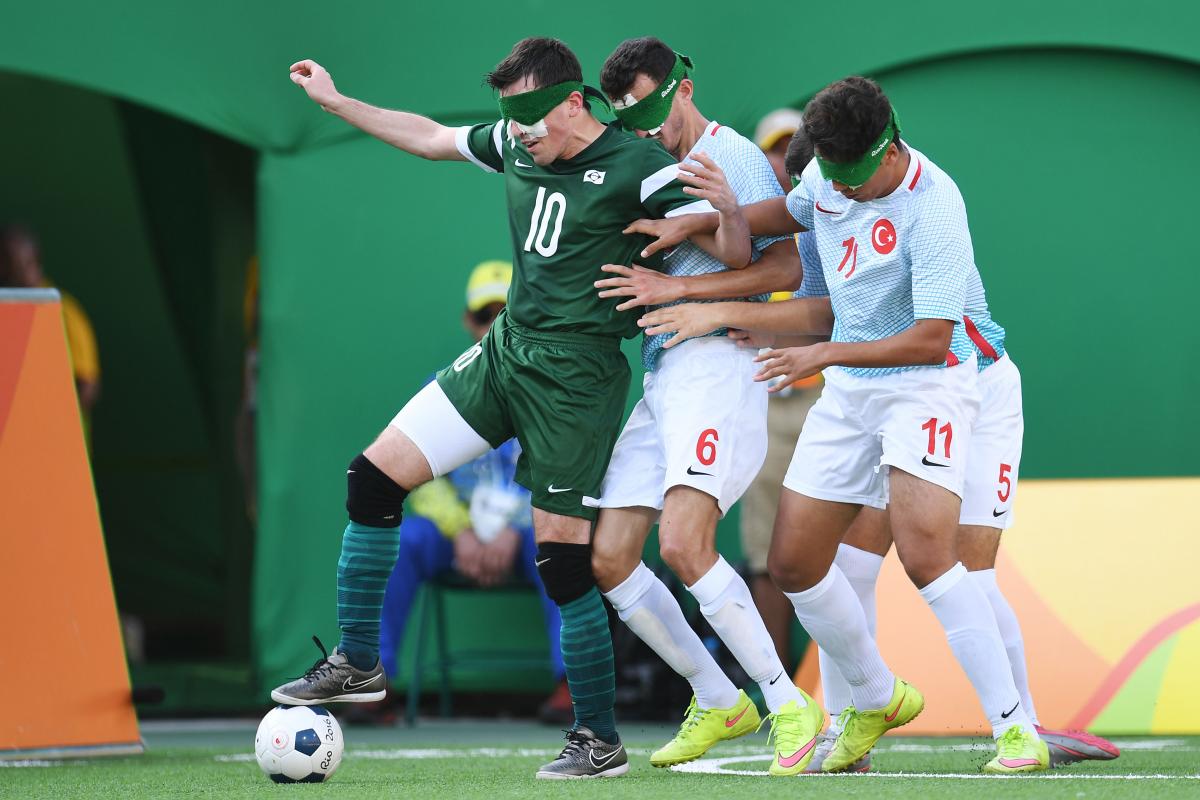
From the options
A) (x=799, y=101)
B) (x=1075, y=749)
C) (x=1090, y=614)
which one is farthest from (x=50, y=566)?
(x=799, y=101)

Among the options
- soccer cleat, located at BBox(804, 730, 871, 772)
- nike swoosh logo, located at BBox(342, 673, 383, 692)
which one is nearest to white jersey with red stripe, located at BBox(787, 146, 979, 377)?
soccer cleat, located at BBox(804, 730, 871, 772)

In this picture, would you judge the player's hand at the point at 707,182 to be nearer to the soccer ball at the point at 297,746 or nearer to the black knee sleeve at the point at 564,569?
the black knee sleeve at the point at 564,569

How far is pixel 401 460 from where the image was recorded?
511cm

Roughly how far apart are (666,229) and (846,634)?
1.32 metres

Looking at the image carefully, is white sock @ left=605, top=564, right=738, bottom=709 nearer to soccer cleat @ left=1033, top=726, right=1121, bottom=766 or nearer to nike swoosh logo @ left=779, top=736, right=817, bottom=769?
nike swoosh logo @ left=779, top=736, right=817, bottom=769

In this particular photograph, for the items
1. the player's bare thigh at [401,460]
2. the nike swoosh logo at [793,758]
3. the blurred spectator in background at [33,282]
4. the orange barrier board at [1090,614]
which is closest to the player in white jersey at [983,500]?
the nike swoosh logo at [793,758]

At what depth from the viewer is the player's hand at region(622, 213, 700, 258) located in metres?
5.02

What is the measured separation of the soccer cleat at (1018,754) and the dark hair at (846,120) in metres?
1.73

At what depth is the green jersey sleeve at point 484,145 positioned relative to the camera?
212 inches

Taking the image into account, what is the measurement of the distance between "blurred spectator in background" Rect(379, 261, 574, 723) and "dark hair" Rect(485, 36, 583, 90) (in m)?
2.64

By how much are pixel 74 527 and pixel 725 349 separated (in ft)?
7.42

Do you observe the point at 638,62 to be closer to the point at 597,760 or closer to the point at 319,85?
the point at 319,85

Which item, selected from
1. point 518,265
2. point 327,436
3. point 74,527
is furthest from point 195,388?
point 518,265

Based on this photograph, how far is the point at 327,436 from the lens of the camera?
816 centimetres
